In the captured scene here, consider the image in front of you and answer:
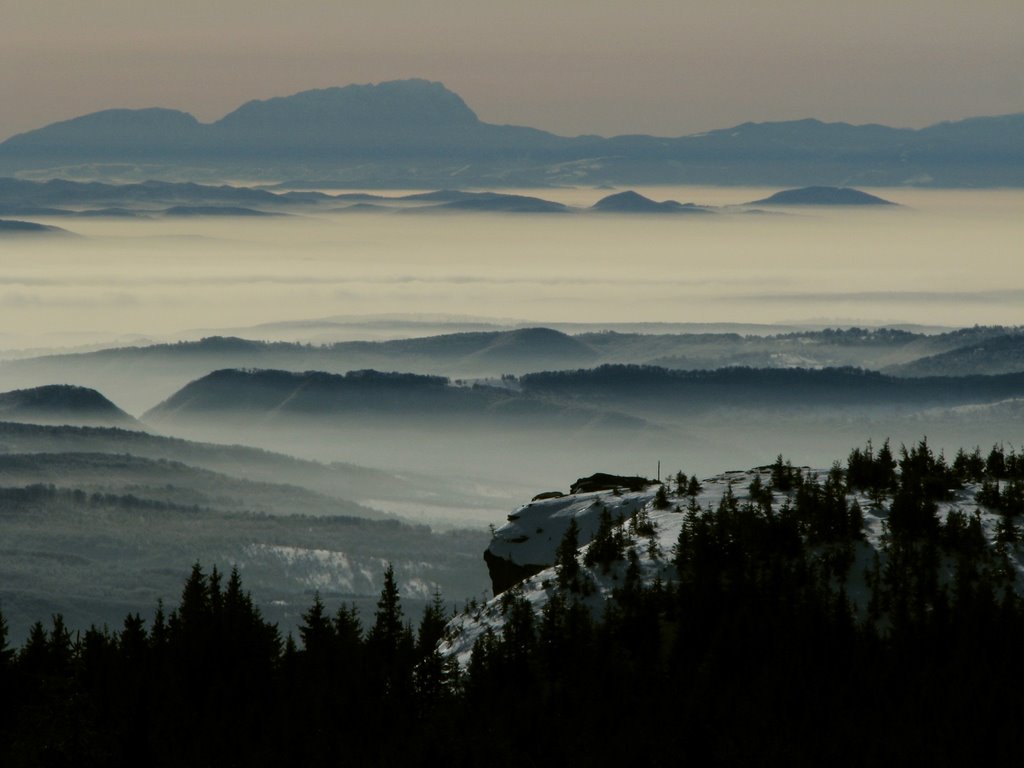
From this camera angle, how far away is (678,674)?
74188 mm

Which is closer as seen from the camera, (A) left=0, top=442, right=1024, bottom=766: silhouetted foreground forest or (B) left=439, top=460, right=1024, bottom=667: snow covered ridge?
(A) left=0, top=442, right=1024, bottom=766: silhouetted foreground forest

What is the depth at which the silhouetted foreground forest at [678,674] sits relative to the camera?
6875 centimetres

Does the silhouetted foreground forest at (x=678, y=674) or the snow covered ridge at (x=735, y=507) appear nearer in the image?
the silhouetted foreground forest at (x=678, y=674)

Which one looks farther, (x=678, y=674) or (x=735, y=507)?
(x=735, y=507)

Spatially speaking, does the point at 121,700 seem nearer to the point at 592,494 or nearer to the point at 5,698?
the point at 5,698

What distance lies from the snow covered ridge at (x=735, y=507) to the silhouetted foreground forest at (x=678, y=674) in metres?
0.21

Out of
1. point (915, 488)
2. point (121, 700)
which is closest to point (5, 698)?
point (121, 700)

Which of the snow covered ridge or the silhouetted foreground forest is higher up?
the snow covered ridge

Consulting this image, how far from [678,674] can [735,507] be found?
1262cm

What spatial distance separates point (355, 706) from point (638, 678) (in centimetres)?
1246

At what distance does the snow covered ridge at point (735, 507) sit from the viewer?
79.1 m

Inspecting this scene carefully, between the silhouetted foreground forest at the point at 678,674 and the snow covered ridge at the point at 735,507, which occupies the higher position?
the snow covered ridge at the point at 735,507

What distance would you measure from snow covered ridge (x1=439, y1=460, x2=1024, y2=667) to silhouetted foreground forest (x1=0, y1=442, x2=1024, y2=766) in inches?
8.3

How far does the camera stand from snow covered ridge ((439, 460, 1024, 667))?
79062mm
